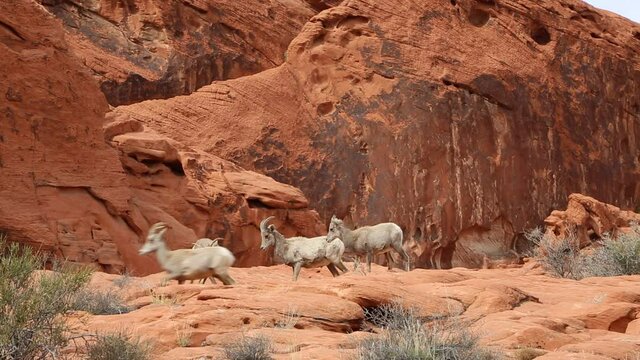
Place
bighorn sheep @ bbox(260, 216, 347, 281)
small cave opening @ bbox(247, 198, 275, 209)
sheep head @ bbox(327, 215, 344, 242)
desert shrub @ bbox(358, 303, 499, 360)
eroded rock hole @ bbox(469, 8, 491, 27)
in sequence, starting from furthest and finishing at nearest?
eroded rock hole @ bbox(469, 8, 491, 27), small cave opening @ bbox(247, 198, 275, 209), sheep head @ bbox(327, 215, 344, 242), bighorn sheep @ bbox(260, 216, 347, 281), desert shrub @ bbox(358, 303, 499, 360)

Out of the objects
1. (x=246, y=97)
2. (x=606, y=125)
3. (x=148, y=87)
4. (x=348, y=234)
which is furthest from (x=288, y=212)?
(x=606, y=125)

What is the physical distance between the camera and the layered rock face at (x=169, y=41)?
98.6 ft

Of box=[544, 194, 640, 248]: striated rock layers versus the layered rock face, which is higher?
the layered rock face

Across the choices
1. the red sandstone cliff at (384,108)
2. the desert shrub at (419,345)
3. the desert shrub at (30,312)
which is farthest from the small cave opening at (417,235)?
the desert shrub at (30,312)

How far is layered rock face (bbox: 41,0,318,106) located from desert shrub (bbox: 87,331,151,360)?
20142mm

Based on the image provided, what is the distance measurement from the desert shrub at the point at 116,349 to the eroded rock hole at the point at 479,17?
25084 mm

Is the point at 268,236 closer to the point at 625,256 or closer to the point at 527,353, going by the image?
the point at 625,256

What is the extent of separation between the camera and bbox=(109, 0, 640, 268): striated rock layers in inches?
1130

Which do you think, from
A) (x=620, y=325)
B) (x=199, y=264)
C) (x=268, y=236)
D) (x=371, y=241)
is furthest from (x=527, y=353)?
(x=371, y=241)

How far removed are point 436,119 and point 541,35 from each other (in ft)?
20.0

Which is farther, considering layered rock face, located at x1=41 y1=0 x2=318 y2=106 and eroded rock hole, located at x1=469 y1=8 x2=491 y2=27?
eroded rock hole, located at x1=469 y1=8 x2=491 y2=27

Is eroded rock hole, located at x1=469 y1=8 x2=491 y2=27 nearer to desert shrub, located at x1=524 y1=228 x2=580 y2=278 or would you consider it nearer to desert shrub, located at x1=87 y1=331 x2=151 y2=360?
desert shrub, located at x1=524 y1=228 x2=580 y2=278

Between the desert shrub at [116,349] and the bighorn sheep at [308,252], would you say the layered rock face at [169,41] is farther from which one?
the desert shrub at [116,349]

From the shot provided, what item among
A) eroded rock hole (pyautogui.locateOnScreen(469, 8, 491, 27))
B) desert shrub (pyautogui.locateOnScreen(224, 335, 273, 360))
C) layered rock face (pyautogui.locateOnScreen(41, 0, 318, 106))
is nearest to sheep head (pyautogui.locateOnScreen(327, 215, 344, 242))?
desert shrub (pyautogui.locateOnScreen(224, 335, 273, 360))
